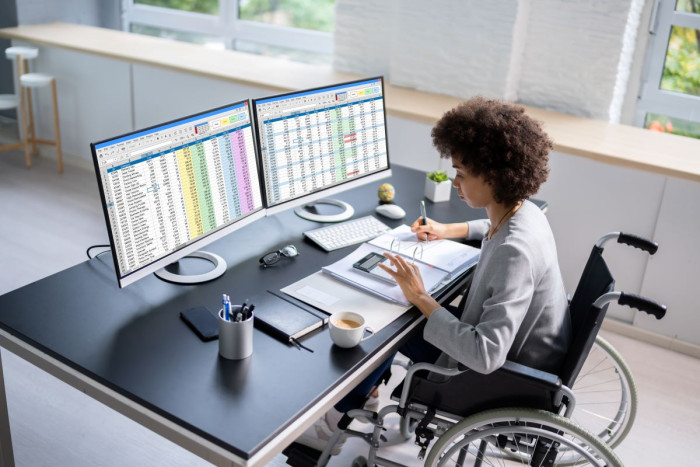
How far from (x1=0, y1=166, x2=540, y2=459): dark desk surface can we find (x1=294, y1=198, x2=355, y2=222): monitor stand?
0.30m

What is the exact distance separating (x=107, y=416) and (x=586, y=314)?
5.36ft

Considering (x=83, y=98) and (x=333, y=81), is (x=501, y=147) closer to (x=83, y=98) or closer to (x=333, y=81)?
(x=333, y=81)

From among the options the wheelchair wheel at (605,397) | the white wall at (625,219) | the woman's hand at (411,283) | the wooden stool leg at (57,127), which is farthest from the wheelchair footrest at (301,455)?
the wooden stool leg at (57,127)

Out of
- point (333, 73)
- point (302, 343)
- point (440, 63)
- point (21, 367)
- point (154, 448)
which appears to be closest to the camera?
point (302, 343)

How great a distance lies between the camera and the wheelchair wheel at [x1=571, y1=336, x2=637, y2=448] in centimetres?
215

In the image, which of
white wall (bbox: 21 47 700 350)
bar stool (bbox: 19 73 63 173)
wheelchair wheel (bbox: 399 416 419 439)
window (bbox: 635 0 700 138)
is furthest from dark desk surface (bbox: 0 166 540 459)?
bar stool (bbox: 19 73 63 173)

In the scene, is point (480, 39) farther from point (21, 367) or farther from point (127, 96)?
point (21, 367)

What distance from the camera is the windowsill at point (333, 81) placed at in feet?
10.3

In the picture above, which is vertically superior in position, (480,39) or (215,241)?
(480,39)

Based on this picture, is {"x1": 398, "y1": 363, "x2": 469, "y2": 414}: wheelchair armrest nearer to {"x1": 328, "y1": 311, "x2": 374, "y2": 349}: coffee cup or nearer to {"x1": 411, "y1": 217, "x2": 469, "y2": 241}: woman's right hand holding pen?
{"x1": 328, "y1": 311, "x2": 374, "y2": 349}: coffee cup

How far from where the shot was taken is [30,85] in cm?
443

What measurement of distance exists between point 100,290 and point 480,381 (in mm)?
1000

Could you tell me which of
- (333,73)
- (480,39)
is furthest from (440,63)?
(333,73)

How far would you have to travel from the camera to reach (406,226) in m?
2.40
